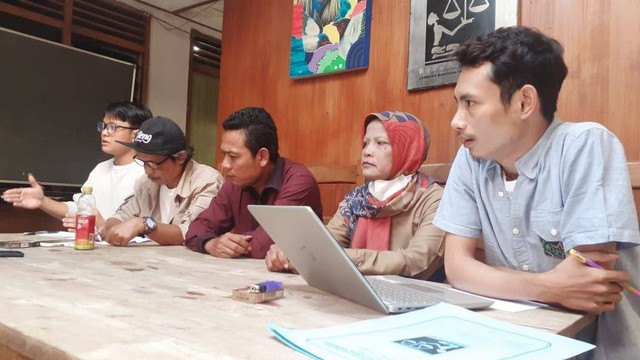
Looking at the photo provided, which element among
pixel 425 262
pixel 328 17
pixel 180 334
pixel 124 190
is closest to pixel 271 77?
pixel 328 17

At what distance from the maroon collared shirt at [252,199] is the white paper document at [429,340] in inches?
45.6

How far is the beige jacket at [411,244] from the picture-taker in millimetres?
1258

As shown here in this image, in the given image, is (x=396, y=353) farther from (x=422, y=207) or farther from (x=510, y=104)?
(x=422, y=207)

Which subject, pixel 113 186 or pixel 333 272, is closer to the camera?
pixel 333 272

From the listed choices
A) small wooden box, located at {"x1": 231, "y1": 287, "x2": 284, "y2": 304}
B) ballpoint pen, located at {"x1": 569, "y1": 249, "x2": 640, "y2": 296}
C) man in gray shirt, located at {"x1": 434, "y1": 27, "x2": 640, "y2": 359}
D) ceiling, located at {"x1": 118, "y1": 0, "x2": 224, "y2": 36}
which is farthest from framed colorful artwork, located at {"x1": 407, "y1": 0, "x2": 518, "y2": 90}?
ceiling, located at {"x1": 118, "y1": 0, "x2": 224, "y2": 36}

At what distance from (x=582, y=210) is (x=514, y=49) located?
391mm

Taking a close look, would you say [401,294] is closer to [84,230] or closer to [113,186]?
[84,230]

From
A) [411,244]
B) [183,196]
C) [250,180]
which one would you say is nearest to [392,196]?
[411,244]

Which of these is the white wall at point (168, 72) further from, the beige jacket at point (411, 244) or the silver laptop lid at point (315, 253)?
the silver laptop lid at point (315, 253)

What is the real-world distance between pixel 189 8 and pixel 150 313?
408 centimetres

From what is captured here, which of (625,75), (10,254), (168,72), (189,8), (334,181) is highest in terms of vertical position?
(189,8)

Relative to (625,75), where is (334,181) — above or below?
below

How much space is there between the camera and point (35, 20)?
12.2 feet

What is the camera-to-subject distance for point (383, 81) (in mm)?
2291
